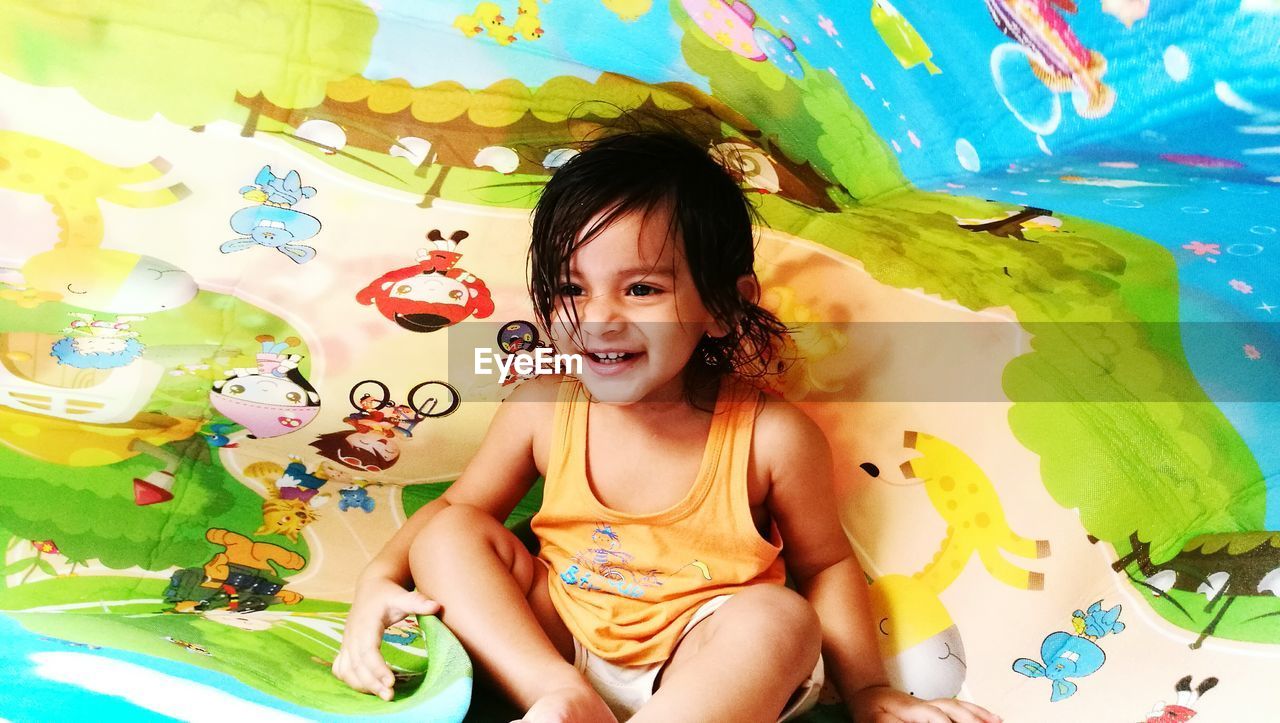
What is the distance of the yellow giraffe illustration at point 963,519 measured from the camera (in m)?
1.02

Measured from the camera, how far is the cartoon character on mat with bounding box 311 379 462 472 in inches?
45.9

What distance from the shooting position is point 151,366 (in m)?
1.15

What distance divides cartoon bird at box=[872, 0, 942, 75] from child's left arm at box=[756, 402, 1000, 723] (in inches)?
13.4

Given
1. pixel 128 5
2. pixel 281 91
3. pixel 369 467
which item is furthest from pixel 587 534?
pixel 128 5

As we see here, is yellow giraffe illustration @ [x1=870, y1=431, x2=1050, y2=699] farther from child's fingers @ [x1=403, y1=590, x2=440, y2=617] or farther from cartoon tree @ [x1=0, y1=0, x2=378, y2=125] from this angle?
cartoon tree @ [x1=0, y1=0, x2=378, y2=125]

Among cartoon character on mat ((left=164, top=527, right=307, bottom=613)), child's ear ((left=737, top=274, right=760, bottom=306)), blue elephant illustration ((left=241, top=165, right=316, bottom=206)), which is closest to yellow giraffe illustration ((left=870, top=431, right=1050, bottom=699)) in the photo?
child's ear ((left=737, top=274, right=760, bottom=306))

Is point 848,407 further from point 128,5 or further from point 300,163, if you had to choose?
point 128,5

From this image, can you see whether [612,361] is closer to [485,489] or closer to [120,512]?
[485,489]

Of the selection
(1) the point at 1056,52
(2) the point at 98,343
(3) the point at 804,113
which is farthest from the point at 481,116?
(1) the point at 1056,52

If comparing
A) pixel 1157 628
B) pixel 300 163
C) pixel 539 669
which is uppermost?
pixel 300 163

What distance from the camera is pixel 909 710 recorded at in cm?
93

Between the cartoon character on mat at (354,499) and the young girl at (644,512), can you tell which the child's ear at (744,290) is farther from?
the cartoon character on mat at (354,499)

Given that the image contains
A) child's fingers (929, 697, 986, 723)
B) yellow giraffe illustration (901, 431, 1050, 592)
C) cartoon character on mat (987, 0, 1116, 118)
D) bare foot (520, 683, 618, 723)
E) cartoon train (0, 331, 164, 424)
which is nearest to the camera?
cartoon character on mat (987, 0, 1116, 118)

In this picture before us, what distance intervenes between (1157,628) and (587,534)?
47cm
